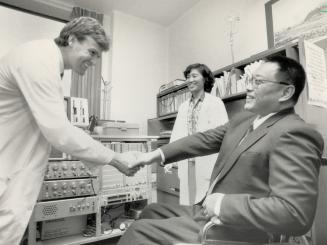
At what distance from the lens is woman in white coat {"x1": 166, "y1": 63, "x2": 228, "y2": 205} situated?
222cm

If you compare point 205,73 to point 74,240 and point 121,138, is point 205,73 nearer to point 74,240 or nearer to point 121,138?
point 121,138

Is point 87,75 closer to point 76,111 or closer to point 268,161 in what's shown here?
point 76,111

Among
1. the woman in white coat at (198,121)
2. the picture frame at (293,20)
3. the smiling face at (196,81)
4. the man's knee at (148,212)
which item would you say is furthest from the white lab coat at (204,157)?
the man's knee at (148,212)

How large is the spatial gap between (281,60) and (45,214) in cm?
206

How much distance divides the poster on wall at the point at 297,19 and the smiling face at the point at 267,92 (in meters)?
0.98

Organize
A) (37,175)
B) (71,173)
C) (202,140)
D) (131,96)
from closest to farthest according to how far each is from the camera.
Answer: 1. (37,175)
2. (202,140)
3. (71,173)
4. (131,96)

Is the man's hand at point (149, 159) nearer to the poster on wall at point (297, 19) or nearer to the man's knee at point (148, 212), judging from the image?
the man's knee at point (148, 212)

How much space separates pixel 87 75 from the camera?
10.7ft

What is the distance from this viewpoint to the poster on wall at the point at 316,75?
170 cm

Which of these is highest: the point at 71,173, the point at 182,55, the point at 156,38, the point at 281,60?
the point at 156,38

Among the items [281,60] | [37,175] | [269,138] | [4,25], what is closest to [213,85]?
[281,60]

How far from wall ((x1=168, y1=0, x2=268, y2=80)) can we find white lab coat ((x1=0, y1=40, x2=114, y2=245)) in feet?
7.16

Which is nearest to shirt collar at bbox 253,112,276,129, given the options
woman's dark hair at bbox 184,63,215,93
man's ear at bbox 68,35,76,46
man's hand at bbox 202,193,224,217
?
man's hand at bbox 202,193,224,217

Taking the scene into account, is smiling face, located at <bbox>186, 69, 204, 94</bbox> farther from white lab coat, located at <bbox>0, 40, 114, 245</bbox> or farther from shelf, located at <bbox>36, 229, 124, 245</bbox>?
shelf, located at <bbox>36, 229, 124, 245</bbox>
